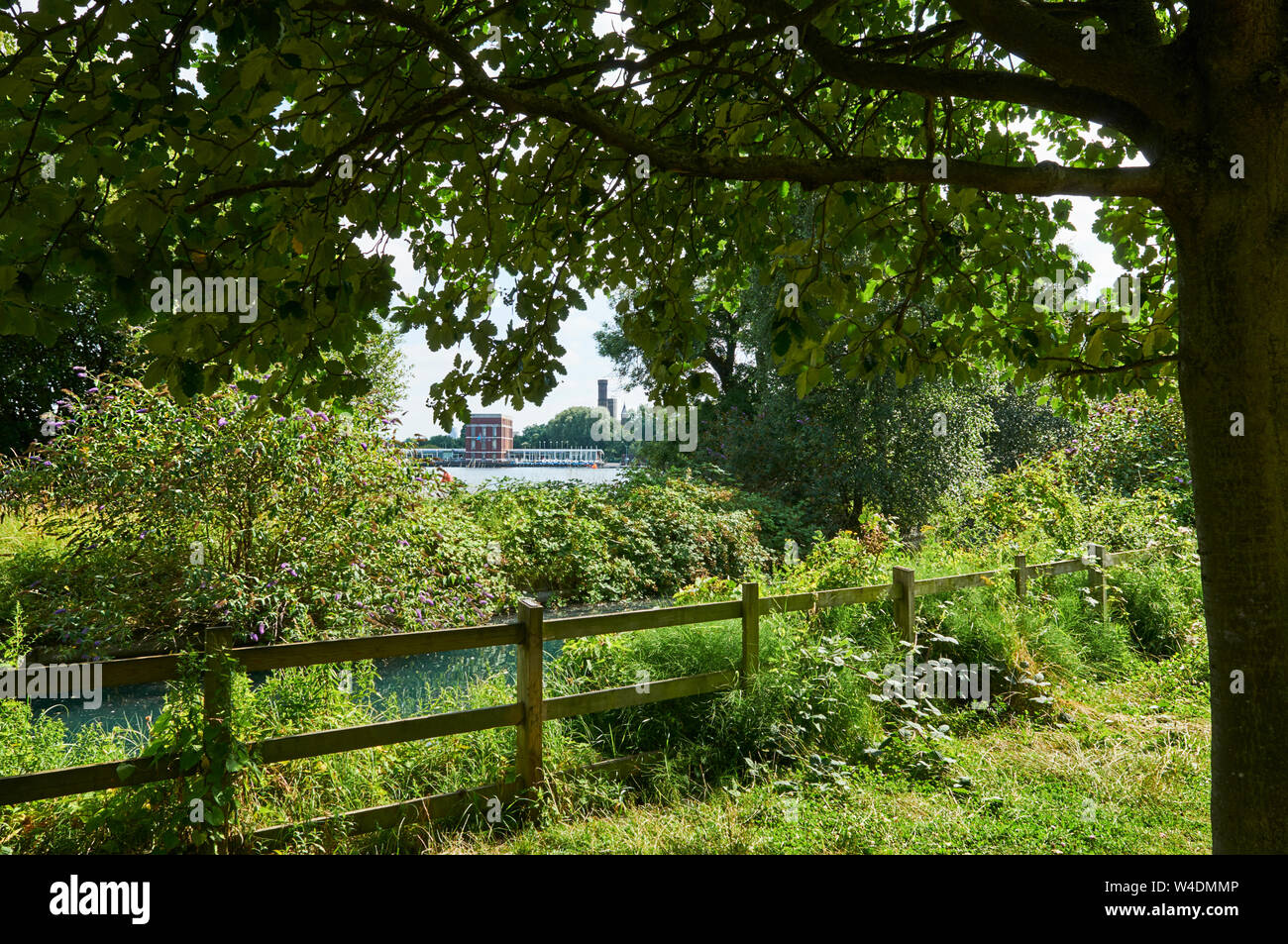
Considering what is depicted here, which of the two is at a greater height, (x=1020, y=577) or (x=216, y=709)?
(x=1020, y=577)

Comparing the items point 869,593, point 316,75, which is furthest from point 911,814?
point 316,75

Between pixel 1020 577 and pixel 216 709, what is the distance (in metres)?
6.83

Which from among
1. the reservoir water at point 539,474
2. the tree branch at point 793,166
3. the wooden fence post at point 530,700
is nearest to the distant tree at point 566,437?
the reservoir water at point 539,474

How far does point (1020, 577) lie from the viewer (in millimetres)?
7523

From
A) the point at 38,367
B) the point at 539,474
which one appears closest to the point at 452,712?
the point at 539,474

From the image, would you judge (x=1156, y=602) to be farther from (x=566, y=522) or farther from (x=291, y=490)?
(x=291, y=490)

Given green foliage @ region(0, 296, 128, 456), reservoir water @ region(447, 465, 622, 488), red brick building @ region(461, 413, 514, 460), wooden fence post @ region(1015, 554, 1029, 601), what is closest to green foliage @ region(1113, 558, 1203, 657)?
wooden fence post @ region(1015, 554, 1029, 601)

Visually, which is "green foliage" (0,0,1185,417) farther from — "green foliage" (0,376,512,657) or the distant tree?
the distant tree

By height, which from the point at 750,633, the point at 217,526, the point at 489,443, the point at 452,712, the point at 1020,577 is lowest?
the point at 452,712

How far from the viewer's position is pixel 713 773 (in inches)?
202

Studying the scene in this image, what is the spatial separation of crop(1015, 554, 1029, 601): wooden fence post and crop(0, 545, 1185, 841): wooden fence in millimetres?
1590

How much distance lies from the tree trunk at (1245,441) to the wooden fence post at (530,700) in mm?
3428

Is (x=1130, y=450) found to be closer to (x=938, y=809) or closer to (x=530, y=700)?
(x=938, y=809)

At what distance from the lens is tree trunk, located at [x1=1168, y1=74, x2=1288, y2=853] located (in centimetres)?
220
